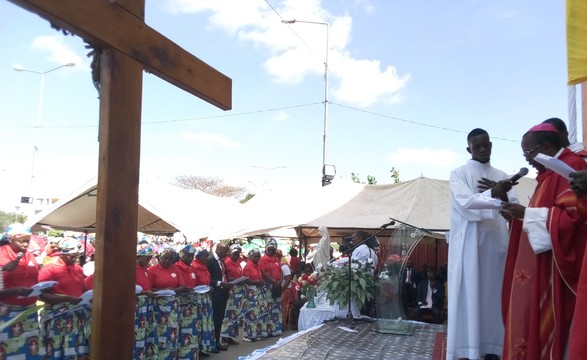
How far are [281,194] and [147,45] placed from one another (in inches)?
452

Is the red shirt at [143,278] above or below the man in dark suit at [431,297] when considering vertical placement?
above

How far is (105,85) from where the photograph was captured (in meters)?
2.31

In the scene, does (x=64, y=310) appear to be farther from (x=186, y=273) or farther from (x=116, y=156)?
(x=116, y=156)

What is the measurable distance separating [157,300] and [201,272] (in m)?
1.29

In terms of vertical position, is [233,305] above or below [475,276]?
below

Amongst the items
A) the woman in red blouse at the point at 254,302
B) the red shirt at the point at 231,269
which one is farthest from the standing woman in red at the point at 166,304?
the woman in red blouse at the point at 254,302

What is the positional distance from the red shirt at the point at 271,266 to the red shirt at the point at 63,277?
18.0ft

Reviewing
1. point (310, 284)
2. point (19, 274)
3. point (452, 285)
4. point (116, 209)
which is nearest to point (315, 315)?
point (310, 284)

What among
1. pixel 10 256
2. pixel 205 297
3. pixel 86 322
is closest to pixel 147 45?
pixel 10 256

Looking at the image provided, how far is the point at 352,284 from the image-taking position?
7.06m

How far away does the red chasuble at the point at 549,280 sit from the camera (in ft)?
8.50

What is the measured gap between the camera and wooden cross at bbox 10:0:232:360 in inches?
87.2

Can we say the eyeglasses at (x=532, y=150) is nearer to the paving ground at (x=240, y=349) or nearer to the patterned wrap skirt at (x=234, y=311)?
the paving ground at (x=240, y=349)

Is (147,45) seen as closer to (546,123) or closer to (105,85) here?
(105,85)
